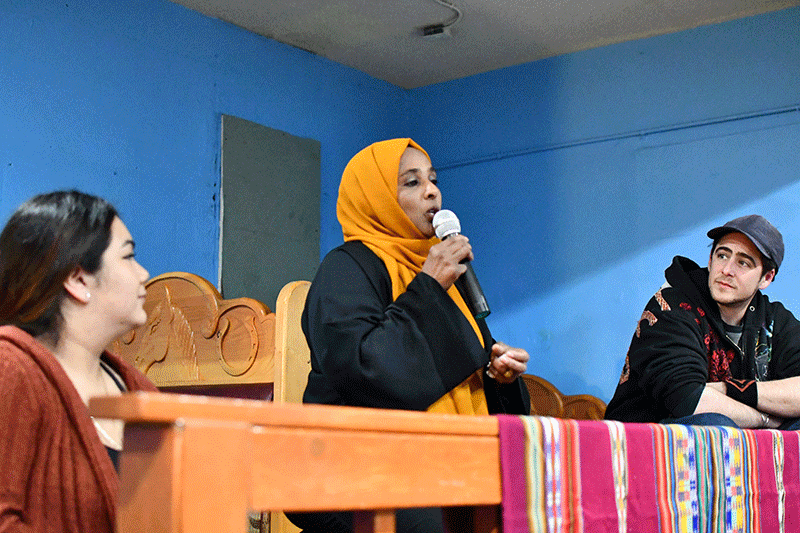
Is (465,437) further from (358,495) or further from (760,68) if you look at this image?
(760,68)

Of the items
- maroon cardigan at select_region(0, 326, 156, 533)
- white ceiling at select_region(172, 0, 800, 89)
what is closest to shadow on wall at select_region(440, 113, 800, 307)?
white ceiling at select_region(172, 0, 800, 89)

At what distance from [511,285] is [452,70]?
1226 mm

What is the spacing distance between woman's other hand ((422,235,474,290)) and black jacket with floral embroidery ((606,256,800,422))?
82 centimetres

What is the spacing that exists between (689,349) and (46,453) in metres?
1.65

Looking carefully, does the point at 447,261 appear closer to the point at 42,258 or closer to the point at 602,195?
the point at 42,258

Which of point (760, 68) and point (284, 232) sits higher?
point (760, 68)

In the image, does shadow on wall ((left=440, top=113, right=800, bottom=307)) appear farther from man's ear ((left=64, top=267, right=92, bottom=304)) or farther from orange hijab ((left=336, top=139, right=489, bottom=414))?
man's ear ((left=64, top=267, right=92, bottom=304))

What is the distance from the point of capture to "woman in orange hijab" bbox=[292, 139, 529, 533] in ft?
4.90

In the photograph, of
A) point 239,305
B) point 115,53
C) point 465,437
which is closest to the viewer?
point 465,437

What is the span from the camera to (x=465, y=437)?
2.80 ft

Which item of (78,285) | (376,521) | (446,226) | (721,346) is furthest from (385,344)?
(721,346)

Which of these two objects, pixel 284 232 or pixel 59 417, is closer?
pixel 59 417

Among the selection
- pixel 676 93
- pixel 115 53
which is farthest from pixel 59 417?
pixel 676 93

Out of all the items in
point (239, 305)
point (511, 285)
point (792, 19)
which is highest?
point (792, 19)
